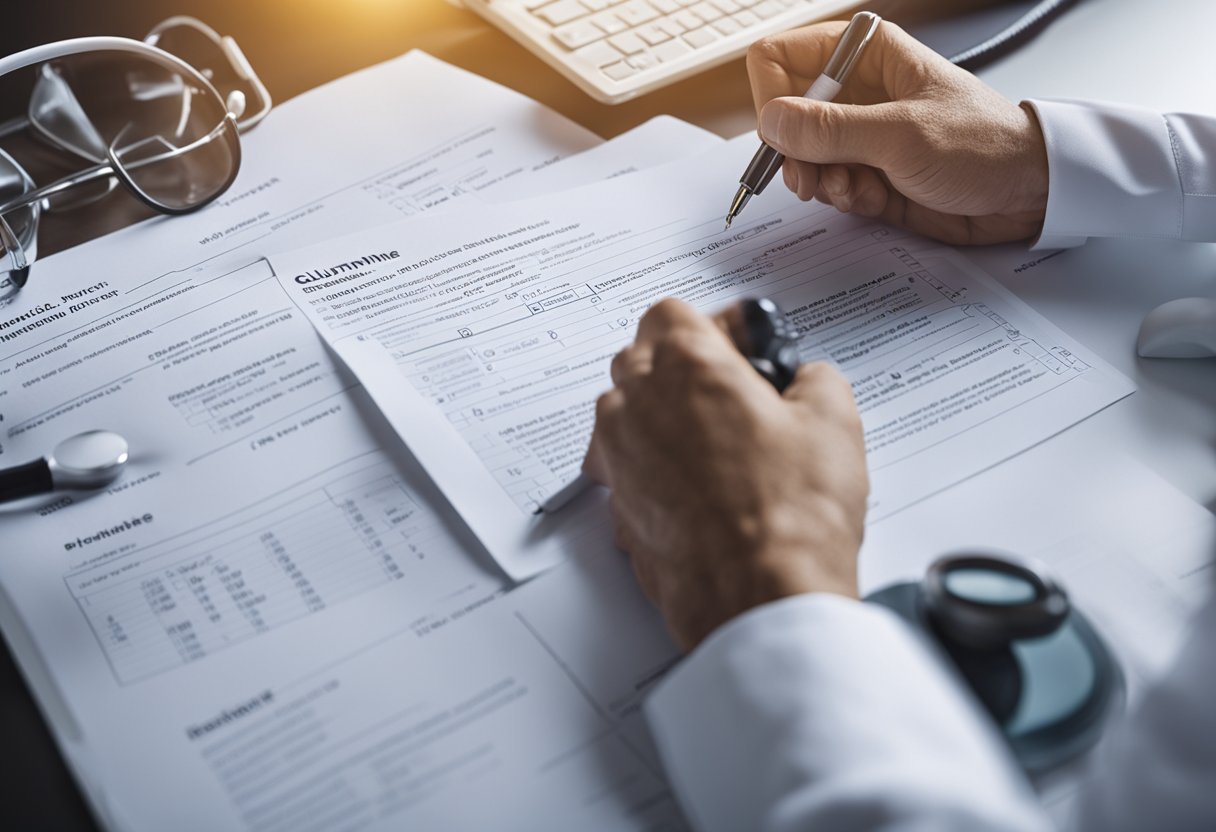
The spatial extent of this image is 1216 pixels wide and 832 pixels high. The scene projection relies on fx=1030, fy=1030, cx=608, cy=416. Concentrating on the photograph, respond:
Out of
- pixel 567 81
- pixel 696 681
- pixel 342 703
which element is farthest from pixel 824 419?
pixel 567 81

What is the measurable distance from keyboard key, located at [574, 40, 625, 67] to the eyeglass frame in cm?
30

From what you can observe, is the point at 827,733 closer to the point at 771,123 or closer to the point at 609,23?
the point at 771,123

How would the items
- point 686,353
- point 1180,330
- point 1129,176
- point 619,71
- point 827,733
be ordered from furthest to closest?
point 619,71 < point 1129,176 < point 1180,330 < point 686,353 < point 827,733

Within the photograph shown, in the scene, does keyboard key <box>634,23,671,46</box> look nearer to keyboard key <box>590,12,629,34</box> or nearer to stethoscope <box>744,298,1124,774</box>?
keyboard key <box>590,12,629,34</box>

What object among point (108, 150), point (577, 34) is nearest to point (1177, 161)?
point (577, 34)

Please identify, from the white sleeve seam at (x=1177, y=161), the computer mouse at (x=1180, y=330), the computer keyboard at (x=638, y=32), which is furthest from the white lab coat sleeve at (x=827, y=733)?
the computer keyboard at (x=638, y=32)

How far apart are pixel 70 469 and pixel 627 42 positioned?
0.59m

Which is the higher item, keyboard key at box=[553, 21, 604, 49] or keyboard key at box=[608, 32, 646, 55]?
keyboard key at box=[553, 21, 604, 49]

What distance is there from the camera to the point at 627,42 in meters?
0.92

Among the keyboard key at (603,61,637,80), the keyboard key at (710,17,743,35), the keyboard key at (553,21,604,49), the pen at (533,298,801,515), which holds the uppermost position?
the keyboard key at (553,21,604,49)

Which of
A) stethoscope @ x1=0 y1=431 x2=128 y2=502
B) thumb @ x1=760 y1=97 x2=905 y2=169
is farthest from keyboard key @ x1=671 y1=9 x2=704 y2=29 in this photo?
stethoscope @ x1=0 y1=431 x2=128 y2=502

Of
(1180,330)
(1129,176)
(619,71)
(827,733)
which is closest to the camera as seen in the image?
(827,733)

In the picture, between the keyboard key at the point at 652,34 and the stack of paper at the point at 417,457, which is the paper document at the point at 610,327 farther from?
the keyboard key at the point at 652,34

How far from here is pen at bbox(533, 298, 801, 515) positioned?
560 millimetres
